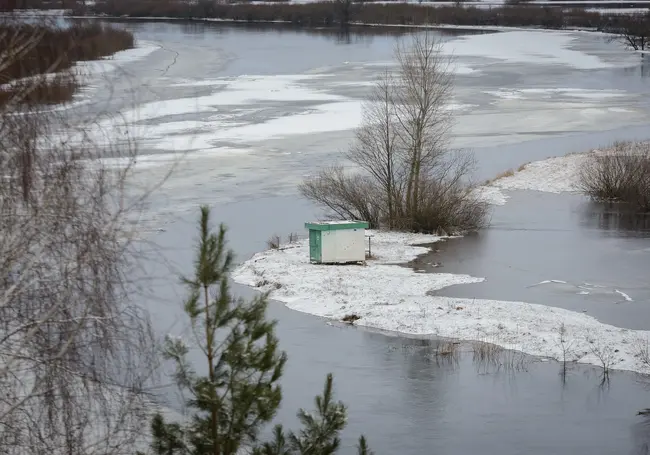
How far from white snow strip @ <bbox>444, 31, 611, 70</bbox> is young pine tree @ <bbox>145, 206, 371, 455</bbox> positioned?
61.7 m

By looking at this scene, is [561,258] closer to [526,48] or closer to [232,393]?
[232,393]

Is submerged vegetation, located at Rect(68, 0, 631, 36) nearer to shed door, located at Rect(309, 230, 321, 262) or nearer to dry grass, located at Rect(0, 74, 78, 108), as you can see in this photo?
shed door, located at Rect(309, 230, 321, 262)

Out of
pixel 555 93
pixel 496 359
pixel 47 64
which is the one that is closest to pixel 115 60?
pixel 47 64

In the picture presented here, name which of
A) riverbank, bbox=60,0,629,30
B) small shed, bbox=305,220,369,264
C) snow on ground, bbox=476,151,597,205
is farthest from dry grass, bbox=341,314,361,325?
riverbank, bbox=60,0,629,30

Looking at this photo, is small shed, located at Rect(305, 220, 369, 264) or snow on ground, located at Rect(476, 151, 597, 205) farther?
snow on ground, located at Rect(476, 151, 597, 205)

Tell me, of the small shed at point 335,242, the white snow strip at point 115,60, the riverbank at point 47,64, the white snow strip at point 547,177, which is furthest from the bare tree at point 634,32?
the riverbank at point 47,64

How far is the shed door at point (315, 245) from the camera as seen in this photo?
26.1m

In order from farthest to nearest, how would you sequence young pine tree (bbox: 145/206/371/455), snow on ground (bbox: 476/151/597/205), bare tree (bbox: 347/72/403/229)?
snow on ground (bbox: 476/151/597/205) → bare tree (bbox: 347/72/403/229) → young pine tree (bbox: 145/206/371/455)

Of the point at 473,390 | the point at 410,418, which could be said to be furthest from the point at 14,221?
the point at 473,390

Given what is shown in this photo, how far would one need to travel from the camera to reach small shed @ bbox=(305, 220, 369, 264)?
2603 centimetres

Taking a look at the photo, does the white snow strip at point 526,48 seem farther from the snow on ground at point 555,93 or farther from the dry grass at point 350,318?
the dry grass at point 350,318

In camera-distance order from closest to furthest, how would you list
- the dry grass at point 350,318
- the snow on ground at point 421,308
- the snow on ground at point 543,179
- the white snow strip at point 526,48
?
the snow on ground at point 421,308
the dry grass at point 350,318
the snow on ground at point 543,179
the white snow strip at point 526,48

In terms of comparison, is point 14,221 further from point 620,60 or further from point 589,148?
point 620,60

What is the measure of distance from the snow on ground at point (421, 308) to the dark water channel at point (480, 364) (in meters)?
0.51
